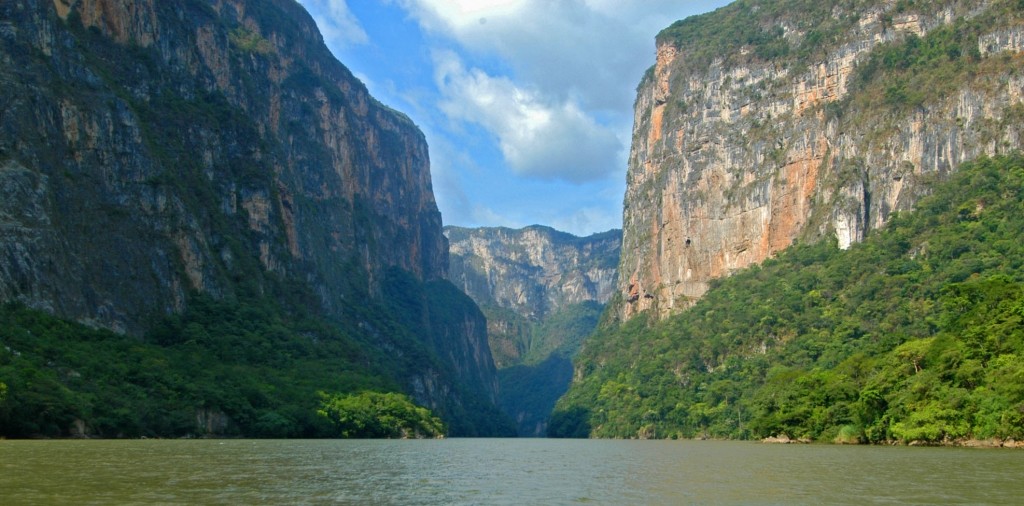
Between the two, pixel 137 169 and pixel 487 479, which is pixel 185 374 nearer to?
pixel 137 169

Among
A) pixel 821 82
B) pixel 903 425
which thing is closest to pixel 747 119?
pixel 821 82

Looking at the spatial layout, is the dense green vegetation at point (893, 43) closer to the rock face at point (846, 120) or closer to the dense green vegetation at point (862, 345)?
the rock face at point (846, 120)

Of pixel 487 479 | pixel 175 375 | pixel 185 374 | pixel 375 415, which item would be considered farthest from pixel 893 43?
pixel 487 479

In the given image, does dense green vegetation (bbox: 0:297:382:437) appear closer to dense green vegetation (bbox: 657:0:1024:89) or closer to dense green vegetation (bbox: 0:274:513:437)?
dense green vegetation (bbox: 0:274:513:437)

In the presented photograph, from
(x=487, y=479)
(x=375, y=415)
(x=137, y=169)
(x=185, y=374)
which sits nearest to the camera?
(x=487, y=479)

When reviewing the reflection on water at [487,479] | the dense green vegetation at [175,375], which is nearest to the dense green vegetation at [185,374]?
the dense green vegetation at [175,375]
